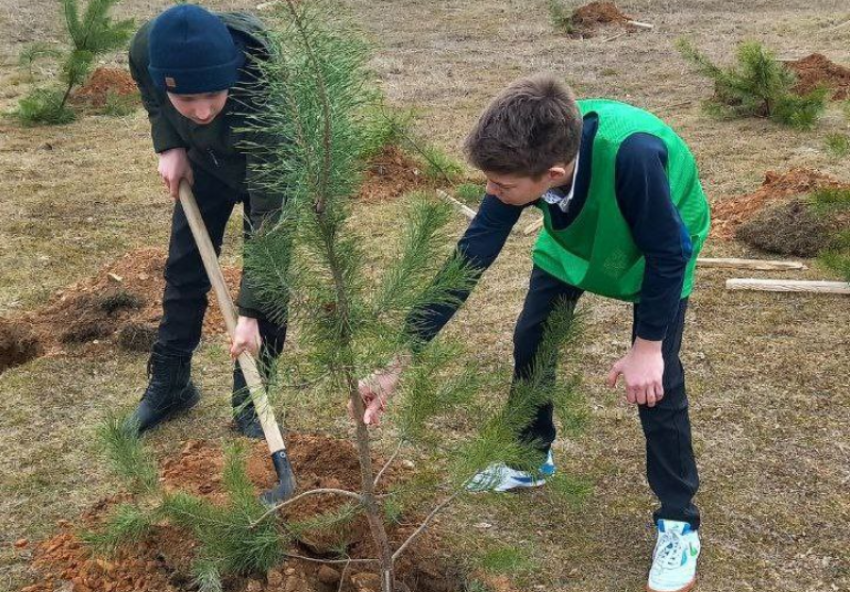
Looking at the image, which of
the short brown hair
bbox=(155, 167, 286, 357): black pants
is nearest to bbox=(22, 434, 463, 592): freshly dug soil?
bbox=(155, 167, 286, 357): black pants

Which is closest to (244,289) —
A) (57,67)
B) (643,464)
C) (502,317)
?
(643,464)

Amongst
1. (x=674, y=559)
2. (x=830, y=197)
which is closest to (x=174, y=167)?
(x=674, y=559)

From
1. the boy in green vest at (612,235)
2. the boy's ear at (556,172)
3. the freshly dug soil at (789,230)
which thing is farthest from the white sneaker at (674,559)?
the freshly dug soil at (789,230)

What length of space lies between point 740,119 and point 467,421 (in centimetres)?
549

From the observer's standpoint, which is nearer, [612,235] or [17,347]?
[612,235]

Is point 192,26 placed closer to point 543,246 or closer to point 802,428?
point 543,246

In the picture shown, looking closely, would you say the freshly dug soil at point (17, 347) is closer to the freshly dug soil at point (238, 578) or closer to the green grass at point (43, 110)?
the freshly dug soil at point (238, 578)

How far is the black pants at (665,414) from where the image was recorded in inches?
101

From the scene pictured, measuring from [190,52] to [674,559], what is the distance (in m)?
2.08

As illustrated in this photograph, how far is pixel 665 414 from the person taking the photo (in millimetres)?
2588

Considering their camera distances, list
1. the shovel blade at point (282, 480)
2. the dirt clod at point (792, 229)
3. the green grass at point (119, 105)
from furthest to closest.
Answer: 1. the green grass at point (119, 105)
2. the dirt clod at point (792, 229)
3. the shovel blade at point (282, 480)

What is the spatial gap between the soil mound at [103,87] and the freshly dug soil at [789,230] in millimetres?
6713

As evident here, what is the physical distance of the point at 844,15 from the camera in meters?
12.6

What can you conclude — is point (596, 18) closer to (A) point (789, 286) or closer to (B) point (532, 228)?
(B) point (532, 228)
